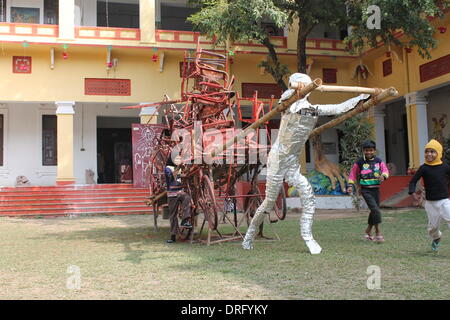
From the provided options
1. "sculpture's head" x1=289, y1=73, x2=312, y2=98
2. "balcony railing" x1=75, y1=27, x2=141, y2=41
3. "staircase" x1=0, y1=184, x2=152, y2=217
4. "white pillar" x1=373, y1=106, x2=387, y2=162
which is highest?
"balcony railing" x1=75, y1=27, x2=141, y2=41

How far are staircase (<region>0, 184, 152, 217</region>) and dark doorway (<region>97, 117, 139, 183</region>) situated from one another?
13.0ft

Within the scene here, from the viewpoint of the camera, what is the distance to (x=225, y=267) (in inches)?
192

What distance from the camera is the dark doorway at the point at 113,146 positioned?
18344 millimetres

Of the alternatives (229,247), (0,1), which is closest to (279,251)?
(229,247)

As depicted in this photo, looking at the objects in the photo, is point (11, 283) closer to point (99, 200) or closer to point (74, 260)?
point (74, 260)

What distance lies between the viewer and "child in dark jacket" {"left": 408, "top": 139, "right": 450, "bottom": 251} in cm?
537

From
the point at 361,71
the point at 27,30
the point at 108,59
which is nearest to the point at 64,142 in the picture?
the point at 108,59

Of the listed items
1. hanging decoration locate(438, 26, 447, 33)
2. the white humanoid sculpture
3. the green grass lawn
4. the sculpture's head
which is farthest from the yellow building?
the sculpture's head

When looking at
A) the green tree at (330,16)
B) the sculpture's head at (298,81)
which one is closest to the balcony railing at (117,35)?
the green tree at (330,16)

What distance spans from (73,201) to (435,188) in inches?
433

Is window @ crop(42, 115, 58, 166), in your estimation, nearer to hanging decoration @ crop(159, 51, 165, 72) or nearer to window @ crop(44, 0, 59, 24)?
window @ crop(44, 0, 59, 24)

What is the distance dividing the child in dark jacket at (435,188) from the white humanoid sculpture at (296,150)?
3.91 feet

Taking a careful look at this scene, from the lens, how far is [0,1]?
16.0m

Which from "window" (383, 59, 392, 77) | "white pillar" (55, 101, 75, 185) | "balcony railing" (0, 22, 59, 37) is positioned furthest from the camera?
"window" (383, 59, 392, 77)
